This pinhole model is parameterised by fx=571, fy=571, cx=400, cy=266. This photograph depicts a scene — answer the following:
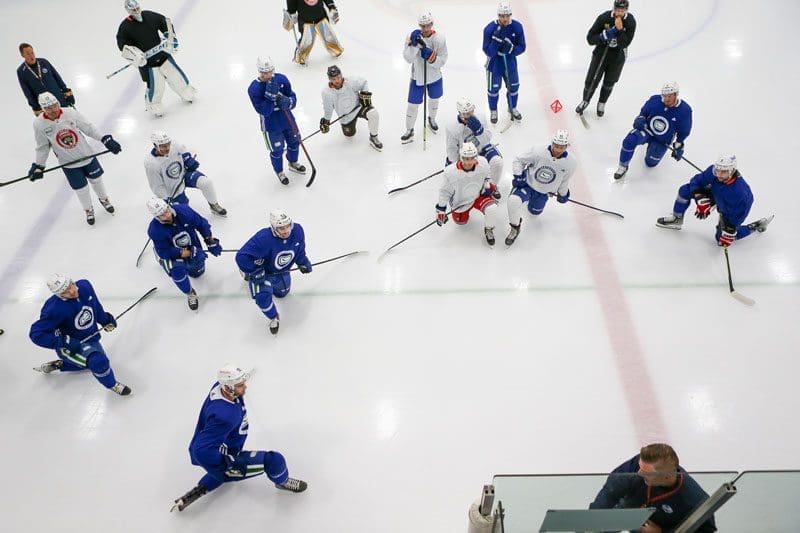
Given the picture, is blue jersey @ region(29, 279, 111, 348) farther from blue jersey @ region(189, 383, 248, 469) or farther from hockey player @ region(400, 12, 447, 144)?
hockey player @ region(400, 12, 447, 144)

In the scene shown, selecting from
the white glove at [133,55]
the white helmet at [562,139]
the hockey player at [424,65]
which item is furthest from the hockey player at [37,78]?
the white helmet at [562,139]

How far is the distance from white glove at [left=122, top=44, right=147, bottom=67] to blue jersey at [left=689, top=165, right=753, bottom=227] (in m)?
5.22

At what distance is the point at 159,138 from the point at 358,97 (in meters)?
1.88

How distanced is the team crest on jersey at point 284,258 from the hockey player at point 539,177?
1708 mm

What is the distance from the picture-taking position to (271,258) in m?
3.86

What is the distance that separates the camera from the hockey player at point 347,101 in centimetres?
520

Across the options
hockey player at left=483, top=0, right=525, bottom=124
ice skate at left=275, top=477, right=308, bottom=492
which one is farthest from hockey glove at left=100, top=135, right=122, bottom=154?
hockey player at left=483, top=0, right=525, bottom=124

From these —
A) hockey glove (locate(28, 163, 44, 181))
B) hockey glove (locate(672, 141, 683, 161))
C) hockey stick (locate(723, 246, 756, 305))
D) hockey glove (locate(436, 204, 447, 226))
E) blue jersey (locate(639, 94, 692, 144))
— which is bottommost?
hockey stick (locate(723, 246, 756, 305))

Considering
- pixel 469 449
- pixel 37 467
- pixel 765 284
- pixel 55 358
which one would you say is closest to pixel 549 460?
pixel 469 449

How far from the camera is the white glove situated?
562 cm

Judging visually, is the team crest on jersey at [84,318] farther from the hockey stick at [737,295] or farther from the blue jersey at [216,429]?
the hockey stick at [737,295]

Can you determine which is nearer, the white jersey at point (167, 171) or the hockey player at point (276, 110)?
the white jersey at point (167, 171)

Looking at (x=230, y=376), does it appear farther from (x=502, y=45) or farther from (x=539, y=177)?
(x=502, y=45)

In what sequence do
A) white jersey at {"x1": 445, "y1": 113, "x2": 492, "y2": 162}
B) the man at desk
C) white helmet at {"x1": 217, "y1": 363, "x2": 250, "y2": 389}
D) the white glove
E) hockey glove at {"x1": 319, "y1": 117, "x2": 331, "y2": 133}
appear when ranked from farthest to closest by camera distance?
the white glove < hockey glove at {"x1": 319, "y1": 117, "x2": 331, "y2": 133} < white jersey at {"x1": 445, "y1": 113, "x2": 492, "y2": 162} < white helmet at {"x1": 217, "y1": 363, "x2": 250, "y2": 389} < the man at desk
